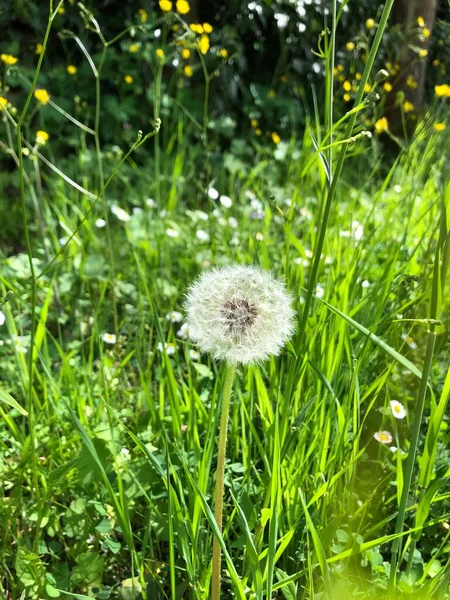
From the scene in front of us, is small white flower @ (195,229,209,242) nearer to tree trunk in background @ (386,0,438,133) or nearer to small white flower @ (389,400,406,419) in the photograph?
small white flower @ (389,400,406,419)

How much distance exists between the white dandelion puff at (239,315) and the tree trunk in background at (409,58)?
9.32ft

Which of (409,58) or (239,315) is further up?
(409,58)

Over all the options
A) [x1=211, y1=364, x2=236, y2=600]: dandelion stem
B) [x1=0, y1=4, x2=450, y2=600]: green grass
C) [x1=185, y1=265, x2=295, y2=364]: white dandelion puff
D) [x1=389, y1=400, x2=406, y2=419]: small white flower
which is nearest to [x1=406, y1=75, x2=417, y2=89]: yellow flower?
[x1=0, y1=4, x2=450, y2=600]: green grass

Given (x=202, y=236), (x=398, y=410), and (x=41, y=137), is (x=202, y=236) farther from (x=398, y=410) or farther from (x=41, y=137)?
(x=398, y=410)

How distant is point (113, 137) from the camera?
3305 mm

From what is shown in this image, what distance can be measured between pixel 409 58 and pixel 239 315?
3.33m

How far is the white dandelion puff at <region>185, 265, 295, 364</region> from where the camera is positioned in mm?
702

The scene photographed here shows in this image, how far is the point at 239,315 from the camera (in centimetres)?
73

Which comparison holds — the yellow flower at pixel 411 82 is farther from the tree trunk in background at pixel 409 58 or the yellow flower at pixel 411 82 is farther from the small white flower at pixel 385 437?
the small white flower at pixel 385 437

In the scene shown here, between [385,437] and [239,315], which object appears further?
[385,437]

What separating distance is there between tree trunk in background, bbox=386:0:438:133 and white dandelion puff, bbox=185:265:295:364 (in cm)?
284

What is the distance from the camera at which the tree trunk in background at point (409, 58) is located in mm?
3260

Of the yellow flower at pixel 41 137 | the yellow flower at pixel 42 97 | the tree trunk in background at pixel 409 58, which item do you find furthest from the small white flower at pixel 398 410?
the tree trunk in background at pixel 409 58

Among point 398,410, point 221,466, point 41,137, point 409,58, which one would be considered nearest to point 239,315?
point 221,466
